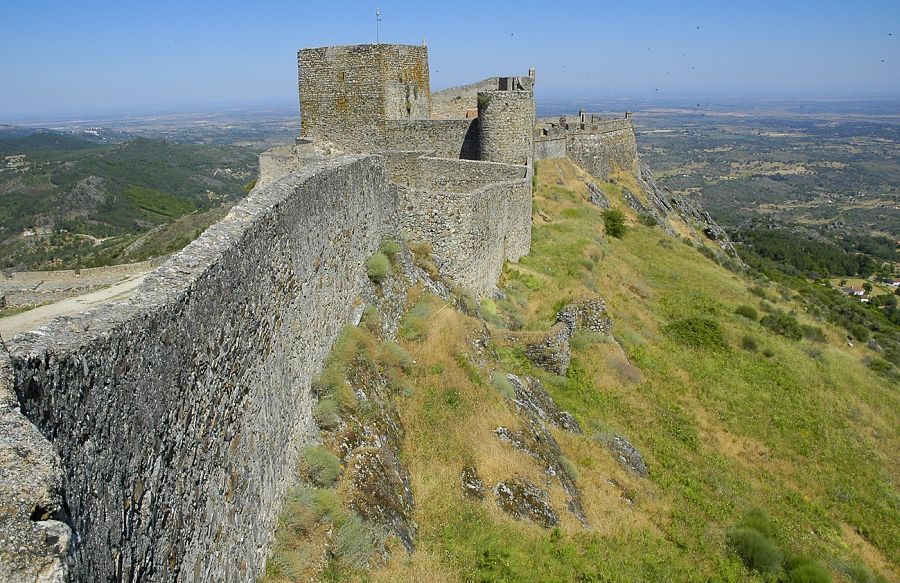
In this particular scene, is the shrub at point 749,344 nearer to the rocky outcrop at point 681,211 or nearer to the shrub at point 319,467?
the shrub at point 319,467

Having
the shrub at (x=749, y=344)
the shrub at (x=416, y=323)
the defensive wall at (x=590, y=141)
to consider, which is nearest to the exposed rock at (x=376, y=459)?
the shrub at (x=416, y=323)

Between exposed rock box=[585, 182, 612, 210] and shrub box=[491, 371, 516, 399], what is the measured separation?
77.9 feet

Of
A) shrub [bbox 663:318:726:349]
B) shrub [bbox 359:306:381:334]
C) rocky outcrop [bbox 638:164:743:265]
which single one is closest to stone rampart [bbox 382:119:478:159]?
shrub [bbox 663:318:726:349]

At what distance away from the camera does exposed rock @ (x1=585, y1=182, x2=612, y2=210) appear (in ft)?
115

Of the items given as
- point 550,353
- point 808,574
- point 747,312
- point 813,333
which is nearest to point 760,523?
point 808,574

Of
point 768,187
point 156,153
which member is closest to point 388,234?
point 156,153

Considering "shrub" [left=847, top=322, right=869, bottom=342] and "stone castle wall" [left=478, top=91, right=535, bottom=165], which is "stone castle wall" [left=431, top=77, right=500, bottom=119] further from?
"shrub" [left=847, top=322, right=869, bottom=342]

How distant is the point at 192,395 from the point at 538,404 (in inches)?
363

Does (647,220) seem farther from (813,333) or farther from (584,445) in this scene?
(584,445)

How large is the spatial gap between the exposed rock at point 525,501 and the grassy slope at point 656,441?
206 millimetres

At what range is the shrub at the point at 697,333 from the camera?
2011 centimetres

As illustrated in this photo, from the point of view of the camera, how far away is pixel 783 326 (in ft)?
78.9

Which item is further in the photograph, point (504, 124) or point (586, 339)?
point (504, 124)

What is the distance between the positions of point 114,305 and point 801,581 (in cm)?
1229
